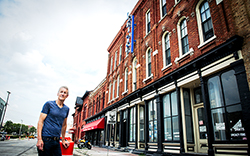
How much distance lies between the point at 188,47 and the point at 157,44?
3.41m

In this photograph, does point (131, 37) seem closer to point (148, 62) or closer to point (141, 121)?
point (148, 62)

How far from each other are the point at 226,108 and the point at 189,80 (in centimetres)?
251

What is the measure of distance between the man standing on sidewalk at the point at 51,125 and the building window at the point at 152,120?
373 inches

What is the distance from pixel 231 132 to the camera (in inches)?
266

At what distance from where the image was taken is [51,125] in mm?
3123

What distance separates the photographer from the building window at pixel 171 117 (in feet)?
32.3

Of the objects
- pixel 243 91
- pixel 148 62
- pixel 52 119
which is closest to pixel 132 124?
pixel 148 62

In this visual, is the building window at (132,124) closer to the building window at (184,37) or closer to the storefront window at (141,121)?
the storefront window at (141,121)

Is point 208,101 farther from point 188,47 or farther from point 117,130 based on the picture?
point 117,130

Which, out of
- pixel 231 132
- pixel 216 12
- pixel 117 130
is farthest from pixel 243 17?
pixel 117 130

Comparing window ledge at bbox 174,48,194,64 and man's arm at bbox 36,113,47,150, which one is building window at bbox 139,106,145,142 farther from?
man's arm at bbox 36,113,47,150

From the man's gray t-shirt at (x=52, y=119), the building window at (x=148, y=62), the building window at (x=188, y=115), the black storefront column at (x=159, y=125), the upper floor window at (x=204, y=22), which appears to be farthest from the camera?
the building window at (x=148, y=62)

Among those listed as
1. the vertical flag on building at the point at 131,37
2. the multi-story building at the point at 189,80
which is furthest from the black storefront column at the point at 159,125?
the vertical flag on building at the point at 131,37

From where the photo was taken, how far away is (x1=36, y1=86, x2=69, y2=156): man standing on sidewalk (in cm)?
293
